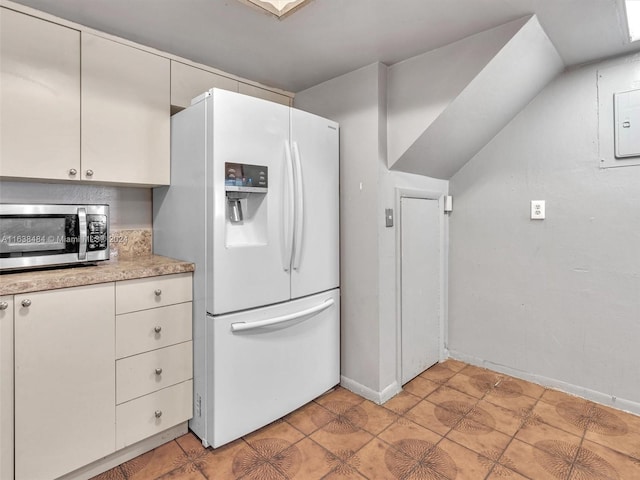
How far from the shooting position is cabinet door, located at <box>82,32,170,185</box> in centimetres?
170

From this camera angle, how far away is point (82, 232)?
162cm

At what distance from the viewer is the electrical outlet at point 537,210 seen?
2.28 metres

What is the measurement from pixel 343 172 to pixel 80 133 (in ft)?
4.73

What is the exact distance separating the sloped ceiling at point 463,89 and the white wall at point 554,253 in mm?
253

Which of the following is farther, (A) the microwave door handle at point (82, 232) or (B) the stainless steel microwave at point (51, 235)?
(A) the microwave door handle at point (82, 232)

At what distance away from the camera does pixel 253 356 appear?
180 centimetres

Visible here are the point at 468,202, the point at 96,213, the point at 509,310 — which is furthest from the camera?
the point at 468,202

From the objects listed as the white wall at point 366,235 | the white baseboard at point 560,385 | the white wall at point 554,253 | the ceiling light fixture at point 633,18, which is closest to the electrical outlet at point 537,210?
the white wall at point 554,253

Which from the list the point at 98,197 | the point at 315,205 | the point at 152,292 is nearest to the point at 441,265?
the point at 315,205

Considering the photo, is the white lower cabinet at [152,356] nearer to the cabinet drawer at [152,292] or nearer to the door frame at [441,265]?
the cabinet drawer at [152,292]

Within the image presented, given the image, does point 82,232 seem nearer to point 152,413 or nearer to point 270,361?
point 152,413

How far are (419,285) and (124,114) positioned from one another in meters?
2.09

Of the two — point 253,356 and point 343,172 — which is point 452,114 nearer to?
point 343,172

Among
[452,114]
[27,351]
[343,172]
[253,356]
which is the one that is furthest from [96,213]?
[452,114]
